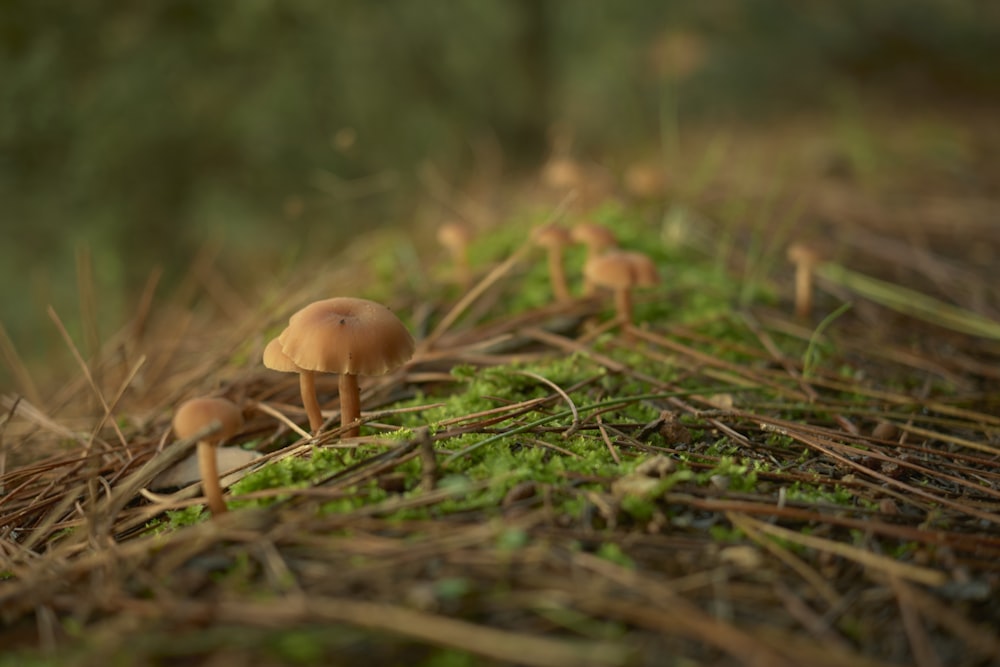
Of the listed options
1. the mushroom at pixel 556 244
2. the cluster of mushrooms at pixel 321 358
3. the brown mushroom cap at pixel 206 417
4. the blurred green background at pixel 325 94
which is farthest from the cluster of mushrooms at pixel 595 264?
the brown mushroom cap at pixel 206 417

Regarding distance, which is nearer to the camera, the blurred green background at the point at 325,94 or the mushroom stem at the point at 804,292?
the mushroom stem at the point at 804,292

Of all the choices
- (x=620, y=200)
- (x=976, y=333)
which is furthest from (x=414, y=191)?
(x=976, y=333)

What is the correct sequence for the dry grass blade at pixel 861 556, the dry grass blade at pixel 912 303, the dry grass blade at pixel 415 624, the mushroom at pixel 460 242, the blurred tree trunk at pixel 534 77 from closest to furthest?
the dry grass blade at pixel 415 624 < the dry grass blade at pixel 861 556 < the dry grass blade at pixel 912 303 < the mushroom at pixel 460 242 < the blurred tree trunk at pixel 534 77

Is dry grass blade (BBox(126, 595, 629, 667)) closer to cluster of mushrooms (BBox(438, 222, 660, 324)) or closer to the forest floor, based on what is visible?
the forest floor

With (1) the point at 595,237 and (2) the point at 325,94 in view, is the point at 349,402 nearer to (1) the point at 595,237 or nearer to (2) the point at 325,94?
(1) the point at 595,237

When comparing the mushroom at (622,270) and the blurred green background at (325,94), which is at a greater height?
the blurred green background at (325,94)

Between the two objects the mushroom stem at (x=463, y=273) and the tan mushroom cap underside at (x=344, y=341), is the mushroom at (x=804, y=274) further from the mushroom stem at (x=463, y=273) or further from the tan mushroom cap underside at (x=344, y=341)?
the tan mushroom cap underside at (x=344, y=341)

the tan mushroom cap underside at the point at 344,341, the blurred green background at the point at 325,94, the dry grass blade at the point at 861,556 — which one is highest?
the blurred green background at the point at 325,94
